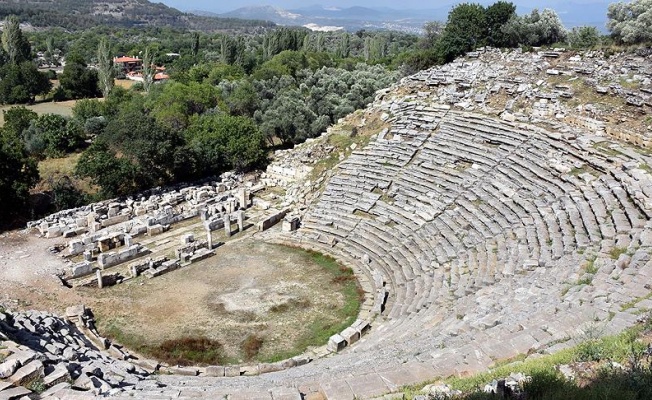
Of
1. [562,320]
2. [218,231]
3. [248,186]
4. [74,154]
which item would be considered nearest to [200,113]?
[74,154]

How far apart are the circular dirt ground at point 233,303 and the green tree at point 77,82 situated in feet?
183

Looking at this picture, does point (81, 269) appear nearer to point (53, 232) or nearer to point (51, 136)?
point (53, 232)

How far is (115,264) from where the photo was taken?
24219 millimetres

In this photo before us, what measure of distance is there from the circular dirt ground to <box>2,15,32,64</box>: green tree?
6923 cm

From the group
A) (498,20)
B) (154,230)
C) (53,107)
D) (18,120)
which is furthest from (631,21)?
(53,107)

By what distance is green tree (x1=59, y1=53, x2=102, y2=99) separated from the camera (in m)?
69.8

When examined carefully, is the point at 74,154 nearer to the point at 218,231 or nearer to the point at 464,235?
the point at 218,231

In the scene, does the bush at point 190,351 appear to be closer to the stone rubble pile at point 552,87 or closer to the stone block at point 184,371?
the stone block at point 184,371

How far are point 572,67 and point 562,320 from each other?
2336 cm

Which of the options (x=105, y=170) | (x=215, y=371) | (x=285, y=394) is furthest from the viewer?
(x=105, y=170)

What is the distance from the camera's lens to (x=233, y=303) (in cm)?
2097

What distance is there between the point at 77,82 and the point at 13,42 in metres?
17.0

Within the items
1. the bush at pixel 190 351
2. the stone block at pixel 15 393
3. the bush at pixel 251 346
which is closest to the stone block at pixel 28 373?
the stone block at pixel 15 393

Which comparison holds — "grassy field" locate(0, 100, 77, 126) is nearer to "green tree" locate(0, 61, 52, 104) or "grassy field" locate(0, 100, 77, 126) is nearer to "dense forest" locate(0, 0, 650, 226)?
"green tree" locate(0, 61, 52, 104)
